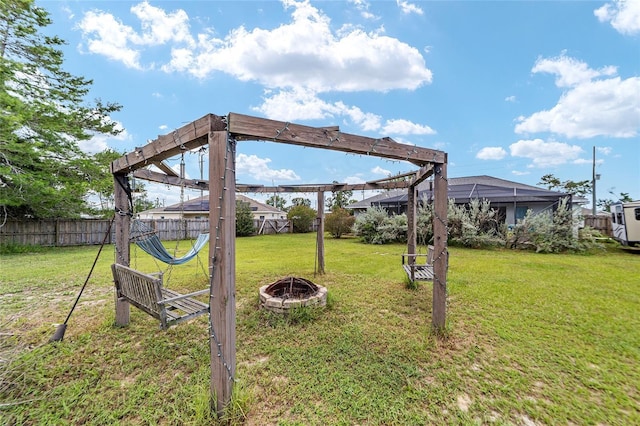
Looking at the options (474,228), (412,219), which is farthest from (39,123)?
(474,228)

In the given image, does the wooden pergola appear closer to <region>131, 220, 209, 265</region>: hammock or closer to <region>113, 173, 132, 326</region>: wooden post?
<region>113, 173, 132, 326</region>: wooden post

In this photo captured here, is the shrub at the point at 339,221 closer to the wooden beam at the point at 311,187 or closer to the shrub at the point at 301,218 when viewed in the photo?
the shrub at the point at 301,218

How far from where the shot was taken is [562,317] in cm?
368

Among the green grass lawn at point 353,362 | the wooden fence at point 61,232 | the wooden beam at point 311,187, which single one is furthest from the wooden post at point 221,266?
the wooden fence at point 61,232

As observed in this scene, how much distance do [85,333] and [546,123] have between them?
2042cm

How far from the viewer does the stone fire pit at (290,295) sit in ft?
12.1

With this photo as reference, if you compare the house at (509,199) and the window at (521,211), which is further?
the window at (521,211)

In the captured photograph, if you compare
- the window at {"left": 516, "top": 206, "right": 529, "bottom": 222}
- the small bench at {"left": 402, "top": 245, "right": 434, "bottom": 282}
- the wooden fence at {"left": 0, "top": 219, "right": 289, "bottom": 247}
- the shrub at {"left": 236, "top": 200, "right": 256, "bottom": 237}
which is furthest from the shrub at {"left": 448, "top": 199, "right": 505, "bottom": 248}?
the shrub at {"left": 236, "top": 200, "right": 256, "bottom": 237}

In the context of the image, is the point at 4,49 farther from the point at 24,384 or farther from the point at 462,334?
the point at 462,334

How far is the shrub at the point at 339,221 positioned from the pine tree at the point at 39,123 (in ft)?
37.0

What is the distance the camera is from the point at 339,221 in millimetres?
14992

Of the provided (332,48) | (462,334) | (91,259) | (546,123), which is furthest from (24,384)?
(546,123)

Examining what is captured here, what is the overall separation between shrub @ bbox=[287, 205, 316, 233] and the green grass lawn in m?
13.4

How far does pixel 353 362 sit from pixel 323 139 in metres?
2.20
